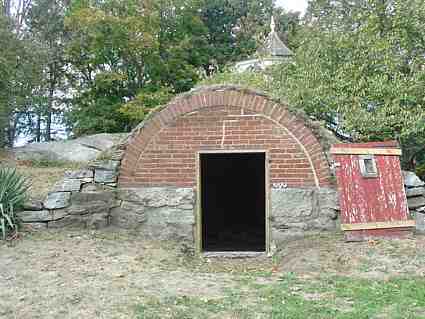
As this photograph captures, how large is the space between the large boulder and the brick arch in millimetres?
8047

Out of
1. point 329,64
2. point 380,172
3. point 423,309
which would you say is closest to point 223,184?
point 329,64

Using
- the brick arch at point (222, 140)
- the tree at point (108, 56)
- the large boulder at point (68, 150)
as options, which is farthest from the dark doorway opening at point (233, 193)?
the tree at point (108, 56)

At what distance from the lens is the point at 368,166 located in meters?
8.74

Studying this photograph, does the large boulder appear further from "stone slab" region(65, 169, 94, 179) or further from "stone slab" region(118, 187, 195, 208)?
"stone slab" region(118, 187, 195, 208)

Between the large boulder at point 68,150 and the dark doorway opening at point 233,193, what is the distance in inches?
156

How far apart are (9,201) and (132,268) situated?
278 centimetres

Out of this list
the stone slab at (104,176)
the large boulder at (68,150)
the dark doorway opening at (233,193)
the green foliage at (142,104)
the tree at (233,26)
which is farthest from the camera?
the tree at (233,26)

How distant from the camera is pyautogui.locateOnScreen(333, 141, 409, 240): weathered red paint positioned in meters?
8.36

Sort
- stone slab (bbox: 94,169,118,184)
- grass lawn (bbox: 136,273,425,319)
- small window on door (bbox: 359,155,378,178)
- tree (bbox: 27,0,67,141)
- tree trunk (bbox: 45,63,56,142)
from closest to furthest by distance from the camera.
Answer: grass lawn (bbox: 136,273,425,319), small window on door (bbox: 359,155,378,178), stone slab (bbox: 94,169,118,184), tree (bbox: 27,0,67,141), tree trunk (bbox: 45,63,56,142)

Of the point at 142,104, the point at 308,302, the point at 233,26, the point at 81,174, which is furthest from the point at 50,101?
the point at 308,302

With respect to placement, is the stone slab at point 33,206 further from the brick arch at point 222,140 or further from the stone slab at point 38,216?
Answer: the brick arch at point 222,140

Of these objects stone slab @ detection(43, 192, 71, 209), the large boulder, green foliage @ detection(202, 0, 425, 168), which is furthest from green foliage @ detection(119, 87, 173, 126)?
stone slab @ detection(43, 192, 71, 209)

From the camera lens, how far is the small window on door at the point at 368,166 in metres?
8.63

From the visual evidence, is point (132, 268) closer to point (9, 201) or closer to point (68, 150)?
point (9, 201)
